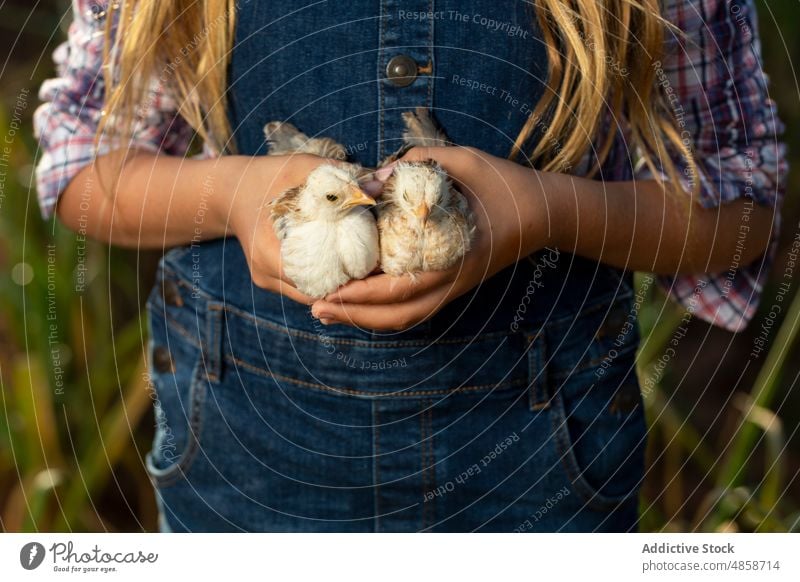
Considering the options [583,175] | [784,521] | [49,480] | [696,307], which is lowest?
[784,521]

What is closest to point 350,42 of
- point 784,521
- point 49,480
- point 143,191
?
point 143,191

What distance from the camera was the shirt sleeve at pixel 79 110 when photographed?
622mm

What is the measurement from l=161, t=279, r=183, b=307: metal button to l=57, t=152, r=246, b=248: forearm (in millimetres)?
33

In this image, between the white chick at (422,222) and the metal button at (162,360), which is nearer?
the white chick at (422,222)

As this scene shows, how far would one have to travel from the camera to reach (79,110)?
63 centimetres

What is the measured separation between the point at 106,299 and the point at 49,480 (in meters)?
0.32

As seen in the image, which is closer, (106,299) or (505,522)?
(505,522)

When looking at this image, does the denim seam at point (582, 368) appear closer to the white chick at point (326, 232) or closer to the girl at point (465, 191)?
the girl at point (465, 191)

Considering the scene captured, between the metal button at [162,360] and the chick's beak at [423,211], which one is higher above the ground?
the chick's beak at [423,211]

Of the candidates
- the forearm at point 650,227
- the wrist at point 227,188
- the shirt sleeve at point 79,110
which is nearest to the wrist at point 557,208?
the forearm at point 650,227

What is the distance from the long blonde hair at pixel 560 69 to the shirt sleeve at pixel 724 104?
2 cm

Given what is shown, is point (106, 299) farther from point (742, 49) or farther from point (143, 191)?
point (742, 49)

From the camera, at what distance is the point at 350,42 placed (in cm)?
57

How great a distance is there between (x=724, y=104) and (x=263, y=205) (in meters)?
0.37
